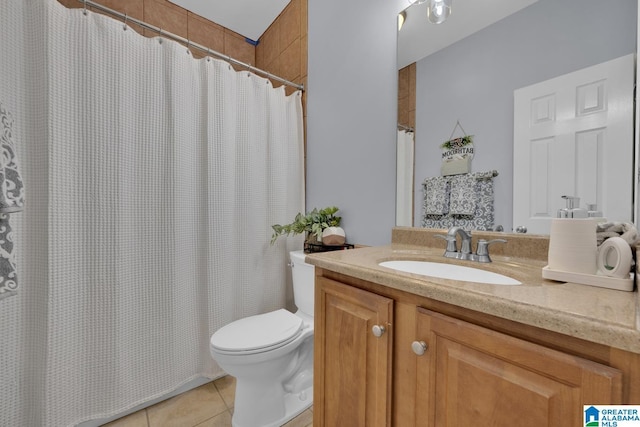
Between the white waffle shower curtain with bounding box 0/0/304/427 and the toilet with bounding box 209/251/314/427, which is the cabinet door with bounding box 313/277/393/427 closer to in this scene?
the toilet with bounding box 209/251/314/427

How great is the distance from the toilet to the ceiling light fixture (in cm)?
130

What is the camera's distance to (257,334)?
3.92 feet

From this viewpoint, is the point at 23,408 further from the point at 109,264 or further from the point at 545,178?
the point at 545,178

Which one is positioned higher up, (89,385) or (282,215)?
(282,215)

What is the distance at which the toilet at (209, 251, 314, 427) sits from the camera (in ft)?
3.59

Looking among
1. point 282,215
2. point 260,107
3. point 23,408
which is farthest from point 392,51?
point 23,408

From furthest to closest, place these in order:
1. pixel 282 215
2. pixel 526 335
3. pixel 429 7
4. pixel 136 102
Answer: pixel 282 215 < pixel 136 102 < pixel 429 7 < pixel 526 335

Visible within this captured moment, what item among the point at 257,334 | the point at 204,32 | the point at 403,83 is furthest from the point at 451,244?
the point at 204,32

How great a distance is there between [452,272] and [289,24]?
6.67 ft

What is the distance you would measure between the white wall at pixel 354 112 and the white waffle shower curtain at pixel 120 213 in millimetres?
384

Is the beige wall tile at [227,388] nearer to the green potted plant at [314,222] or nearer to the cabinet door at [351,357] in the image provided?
the cabinet door at [351,357]

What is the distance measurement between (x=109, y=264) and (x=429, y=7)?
186cm

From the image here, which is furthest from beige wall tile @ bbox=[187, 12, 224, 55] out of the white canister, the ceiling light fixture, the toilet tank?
the white canister

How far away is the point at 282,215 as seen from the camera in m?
1.76
